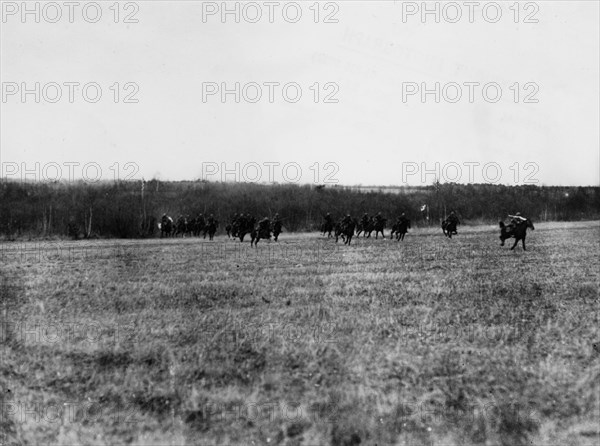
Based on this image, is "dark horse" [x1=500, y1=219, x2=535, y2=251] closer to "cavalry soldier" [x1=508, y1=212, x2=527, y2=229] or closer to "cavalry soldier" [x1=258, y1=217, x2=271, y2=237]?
"cavalry soldier" [x1=508, y1=212, x2=527, y2=229]

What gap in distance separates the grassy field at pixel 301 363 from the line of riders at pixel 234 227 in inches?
530

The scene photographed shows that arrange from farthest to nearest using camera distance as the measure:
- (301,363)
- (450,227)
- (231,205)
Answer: (231,205), (450,227), (301,363)

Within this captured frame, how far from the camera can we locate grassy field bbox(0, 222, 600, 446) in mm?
8664

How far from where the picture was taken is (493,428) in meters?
8.71

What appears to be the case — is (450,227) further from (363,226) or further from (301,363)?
(301,363)

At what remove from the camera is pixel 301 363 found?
9.76 m

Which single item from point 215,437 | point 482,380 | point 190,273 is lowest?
point 215,437

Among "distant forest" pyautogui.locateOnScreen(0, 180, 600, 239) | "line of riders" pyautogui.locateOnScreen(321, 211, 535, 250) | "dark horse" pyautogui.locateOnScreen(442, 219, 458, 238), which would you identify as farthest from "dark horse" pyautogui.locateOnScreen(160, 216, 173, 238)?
"dark horse" pyautogui.locateOnScreen(442, 219, 458, 238)

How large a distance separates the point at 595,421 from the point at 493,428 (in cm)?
165

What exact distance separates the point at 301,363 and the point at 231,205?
142 ft

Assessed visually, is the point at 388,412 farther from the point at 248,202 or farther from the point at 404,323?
the point at 248,202

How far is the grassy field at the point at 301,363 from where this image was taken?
8664 mm

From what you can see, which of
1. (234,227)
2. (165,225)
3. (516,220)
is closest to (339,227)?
(234,227)

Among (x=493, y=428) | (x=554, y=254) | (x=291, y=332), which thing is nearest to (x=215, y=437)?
(x=291, y=332)
